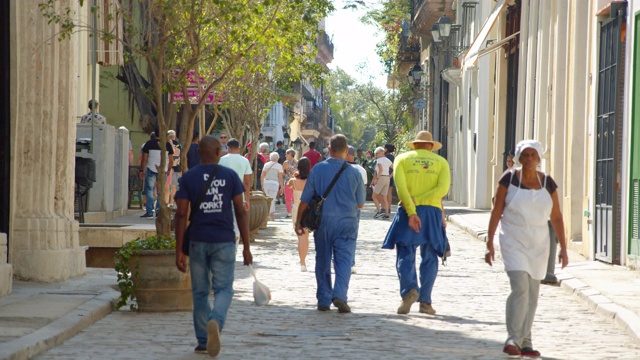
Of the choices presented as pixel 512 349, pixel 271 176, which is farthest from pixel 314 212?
pixel 271 176

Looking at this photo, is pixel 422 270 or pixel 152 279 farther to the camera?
pixel 422 270

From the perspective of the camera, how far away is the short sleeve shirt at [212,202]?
9.70 metres

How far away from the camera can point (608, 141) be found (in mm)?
18234

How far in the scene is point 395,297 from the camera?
46.4 ft

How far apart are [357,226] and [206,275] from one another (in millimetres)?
3669

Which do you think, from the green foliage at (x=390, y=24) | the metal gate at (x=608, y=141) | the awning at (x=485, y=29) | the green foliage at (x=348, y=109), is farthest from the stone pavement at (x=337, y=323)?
the green foliage at (x=348, y=109)

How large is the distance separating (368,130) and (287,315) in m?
178

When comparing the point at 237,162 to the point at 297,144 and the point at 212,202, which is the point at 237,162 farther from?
the point at 297,144

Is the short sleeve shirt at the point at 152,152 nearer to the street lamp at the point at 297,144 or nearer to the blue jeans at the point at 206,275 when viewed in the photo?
the blue jeans at the point at 206,275

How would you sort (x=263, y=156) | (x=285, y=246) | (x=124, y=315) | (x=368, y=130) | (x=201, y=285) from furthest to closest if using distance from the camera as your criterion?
(x=368, y=130) < (x=263, y=156) < (x=285, y=246) < (x=124, y=315) < (x=201, y=285)

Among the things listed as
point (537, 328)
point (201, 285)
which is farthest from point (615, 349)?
point (201, 285)

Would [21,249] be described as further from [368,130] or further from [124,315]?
[368,130]

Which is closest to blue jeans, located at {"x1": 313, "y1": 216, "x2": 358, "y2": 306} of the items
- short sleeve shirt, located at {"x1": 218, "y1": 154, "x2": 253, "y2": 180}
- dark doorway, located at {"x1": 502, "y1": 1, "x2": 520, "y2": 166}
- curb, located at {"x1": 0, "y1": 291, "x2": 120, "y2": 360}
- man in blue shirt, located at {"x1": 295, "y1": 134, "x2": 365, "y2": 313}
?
man in blue shirt, located at {"x1": 295, "y1": 134, "x2": 365, "y2": 313}

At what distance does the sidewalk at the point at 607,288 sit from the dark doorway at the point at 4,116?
6.00 meters
